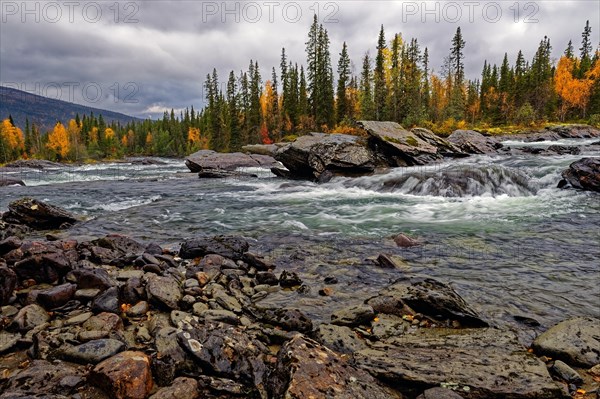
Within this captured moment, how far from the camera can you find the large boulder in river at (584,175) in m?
17.2

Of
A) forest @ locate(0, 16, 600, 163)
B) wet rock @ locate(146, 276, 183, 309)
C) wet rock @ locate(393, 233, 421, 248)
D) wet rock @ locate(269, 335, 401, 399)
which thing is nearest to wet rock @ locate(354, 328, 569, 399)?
wet rock @ locate(269, 335, 401, 399)

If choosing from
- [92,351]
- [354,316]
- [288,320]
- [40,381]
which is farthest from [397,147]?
[40,381]

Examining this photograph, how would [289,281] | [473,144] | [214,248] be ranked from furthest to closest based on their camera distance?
1. [473,144]
2. [214,248]
3. [289,281]

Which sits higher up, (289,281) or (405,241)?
(405,241)

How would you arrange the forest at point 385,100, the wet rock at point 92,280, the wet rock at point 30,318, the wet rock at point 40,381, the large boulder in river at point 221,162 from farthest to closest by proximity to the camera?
the forest at point 385,100 → the large boulder in river at point 221,162 → the wet rock at point 92,280 → the wet rock at point 30,318 → the wet rock at point 40,381

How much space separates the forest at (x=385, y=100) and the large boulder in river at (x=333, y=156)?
3427cm

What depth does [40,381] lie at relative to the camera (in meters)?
3.70

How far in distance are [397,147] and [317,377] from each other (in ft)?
83.4

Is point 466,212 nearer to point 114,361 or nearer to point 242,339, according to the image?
point 242,339

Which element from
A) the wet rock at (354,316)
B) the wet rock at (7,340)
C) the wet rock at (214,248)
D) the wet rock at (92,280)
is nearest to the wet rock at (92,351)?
the wet rock at (7,340)

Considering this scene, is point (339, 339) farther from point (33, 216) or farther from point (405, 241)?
point (33, 216)

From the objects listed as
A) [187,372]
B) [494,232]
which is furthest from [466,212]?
[187,372]

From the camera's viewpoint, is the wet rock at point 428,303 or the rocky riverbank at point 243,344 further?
the wet rock at point 428,303

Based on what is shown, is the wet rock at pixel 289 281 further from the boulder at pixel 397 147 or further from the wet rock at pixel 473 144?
the wet rock at pixel 473 144
